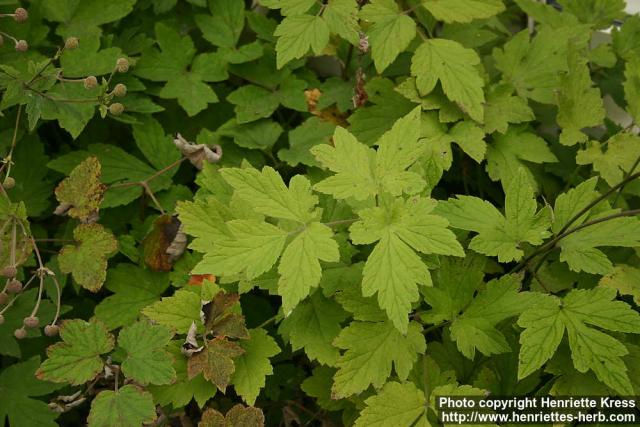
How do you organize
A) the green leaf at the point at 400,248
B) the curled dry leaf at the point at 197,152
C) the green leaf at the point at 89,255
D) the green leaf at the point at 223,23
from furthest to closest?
1. the green leaf at the point at 223,23
2. the curled dry leaf at the point at 197,152
3. the green leaf at the point at 89,255
4. the green leaf at the point at 400,248

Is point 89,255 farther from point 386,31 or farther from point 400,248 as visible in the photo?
point 386,31

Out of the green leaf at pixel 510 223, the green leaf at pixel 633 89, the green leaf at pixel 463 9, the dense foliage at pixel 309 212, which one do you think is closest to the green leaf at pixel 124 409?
the dense foliage at pixel 309 212

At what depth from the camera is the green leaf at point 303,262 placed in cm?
118

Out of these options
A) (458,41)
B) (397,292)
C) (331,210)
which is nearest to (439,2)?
(458,41)

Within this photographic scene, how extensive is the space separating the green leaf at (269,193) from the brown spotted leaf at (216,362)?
0.97 feet

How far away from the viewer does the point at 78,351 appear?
4.47 ft

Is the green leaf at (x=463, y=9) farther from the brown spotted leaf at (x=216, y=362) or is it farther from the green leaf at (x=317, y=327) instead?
the brown spotted leaf at (x=216, y=362)

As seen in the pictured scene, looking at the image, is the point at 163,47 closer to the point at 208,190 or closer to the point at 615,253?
the point at 208,190

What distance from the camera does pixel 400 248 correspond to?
119 cm

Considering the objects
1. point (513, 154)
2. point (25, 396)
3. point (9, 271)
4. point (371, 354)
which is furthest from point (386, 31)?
point (25, 396)

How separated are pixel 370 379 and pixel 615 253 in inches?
29.1

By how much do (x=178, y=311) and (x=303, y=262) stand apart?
35 cm

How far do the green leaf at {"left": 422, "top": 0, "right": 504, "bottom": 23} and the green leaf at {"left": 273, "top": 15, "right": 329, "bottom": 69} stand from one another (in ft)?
0.98

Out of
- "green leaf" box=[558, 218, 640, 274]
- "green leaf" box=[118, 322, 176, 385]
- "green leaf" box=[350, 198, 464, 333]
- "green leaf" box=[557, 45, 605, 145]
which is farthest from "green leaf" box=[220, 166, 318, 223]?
"green leaf" box=[557, 45, 605, 145]
